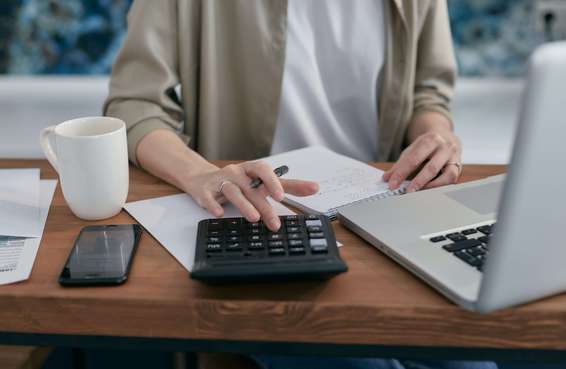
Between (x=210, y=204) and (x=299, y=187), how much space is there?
0.39 ft

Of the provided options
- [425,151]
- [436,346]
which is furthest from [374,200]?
[436,346]

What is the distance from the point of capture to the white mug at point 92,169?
33.5 inches

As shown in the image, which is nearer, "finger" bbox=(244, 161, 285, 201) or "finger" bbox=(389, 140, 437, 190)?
"finger" bbox=(244, 161, 285, 201)

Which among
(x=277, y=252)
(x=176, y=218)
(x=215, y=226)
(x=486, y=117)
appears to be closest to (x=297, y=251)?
(x=277, y=252)

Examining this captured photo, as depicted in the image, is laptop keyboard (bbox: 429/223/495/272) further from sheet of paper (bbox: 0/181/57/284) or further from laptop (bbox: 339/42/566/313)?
sheet of paper (bbox: 0/181/57/284)

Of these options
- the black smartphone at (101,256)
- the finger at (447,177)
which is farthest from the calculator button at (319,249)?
the finger at (447,177)

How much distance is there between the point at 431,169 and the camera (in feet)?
3.29

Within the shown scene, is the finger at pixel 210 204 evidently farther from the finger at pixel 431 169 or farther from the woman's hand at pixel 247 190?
the finger at pixel 431 169

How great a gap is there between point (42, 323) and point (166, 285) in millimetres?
136

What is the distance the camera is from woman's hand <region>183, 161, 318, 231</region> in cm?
82

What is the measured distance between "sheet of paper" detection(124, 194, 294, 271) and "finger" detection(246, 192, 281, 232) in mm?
63

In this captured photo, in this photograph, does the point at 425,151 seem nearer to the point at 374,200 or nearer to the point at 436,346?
the point at 374,200

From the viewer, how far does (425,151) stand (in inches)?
40.8

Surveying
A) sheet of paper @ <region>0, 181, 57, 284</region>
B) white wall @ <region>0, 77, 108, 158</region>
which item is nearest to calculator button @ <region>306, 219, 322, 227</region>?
sheet of paper @ <region>0, 181, 57, 284</region>
